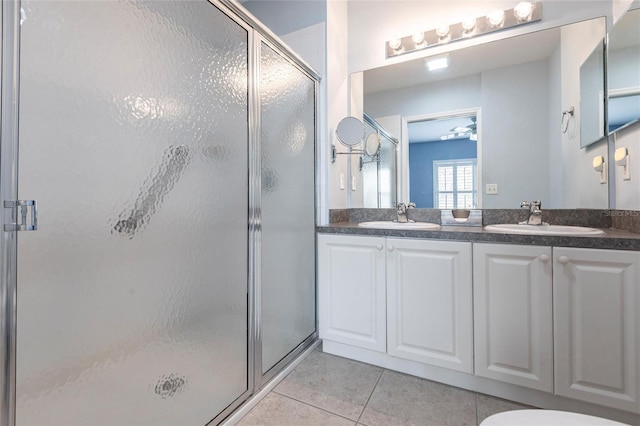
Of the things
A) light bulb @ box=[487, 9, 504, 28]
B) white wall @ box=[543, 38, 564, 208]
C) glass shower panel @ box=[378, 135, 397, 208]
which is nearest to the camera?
white wall @ box=[543, 38, 564, 208]

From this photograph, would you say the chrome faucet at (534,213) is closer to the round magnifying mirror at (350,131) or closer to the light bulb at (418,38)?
the round magnifying mirror at (350,131)

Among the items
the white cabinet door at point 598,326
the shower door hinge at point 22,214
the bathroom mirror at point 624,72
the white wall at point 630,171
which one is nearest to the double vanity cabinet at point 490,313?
the white cabinet door at point 598,326

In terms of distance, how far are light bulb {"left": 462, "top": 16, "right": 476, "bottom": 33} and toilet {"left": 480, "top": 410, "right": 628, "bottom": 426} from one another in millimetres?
2181

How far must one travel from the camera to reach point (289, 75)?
71.0 inches

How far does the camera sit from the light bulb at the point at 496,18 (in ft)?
6.26

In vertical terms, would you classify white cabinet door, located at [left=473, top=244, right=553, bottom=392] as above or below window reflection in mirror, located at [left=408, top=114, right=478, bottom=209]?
below

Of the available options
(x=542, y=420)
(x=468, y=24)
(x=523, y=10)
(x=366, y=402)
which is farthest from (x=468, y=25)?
(x=366, y=402)

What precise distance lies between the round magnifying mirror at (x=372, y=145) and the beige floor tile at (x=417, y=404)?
1571 mm

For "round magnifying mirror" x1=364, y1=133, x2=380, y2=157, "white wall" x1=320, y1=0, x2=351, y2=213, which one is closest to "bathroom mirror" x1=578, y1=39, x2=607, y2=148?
"round magnifying mirror" x1=364, y1=133, x2=380, y2=157

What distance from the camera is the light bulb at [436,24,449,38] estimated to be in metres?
2.06

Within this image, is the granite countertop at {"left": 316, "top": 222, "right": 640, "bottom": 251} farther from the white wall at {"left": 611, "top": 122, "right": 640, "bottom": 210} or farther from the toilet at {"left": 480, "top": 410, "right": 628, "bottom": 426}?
the toilet at {"left": 480, "top": 410, "right": 628, "bottom": 426}

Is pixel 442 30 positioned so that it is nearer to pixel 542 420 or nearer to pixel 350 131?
pixel 350 131

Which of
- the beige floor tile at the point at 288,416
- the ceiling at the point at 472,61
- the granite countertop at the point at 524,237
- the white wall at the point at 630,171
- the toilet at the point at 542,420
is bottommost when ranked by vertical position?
the beige floor tile at the point at 288,416

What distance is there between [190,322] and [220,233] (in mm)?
367
